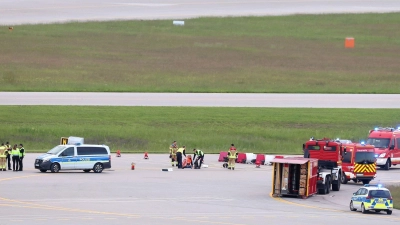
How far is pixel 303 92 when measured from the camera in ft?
266

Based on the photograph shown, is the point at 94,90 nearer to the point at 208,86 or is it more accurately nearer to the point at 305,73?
the point at 208,86

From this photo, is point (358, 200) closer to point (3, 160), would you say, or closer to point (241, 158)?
point (3, 160)

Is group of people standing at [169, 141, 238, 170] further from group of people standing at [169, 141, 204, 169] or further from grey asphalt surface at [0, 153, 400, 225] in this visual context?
grey asphalt surface at [0, 153, 400, 225]

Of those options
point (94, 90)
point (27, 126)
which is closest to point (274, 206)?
point (27, 126)

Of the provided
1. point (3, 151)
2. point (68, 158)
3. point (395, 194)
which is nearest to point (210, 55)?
point (68, 158)

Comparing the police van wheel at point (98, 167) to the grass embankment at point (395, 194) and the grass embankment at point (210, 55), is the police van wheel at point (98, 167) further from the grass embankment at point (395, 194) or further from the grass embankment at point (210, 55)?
the grass embankment at point (210, 55)

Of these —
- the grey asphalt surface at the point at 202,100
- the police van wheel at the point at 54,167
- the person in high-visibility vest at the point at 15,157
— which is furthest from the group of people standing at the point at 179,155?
the grey asphalt surface at the point at 202,100

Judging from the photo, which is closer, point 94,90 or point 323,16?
point 94,90

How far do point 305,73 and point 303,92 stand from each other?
10043 mm

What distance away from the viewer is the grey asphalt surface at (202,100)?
71.8 meters

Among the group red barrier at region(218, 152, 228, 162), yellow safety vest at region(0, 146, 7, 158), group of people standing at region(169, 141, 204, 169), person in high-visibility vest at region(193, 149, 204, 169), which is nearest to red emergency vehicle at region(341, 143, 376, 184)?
person in high-visibility vest at region(193, 149, 204, 169)

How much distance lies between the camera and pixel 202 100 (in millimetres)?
74500

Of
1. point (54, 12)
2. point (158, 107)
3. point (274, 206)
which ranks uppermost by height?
point (54, 12)

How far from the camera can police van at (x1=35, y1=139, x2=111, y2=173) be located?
47.9 m
